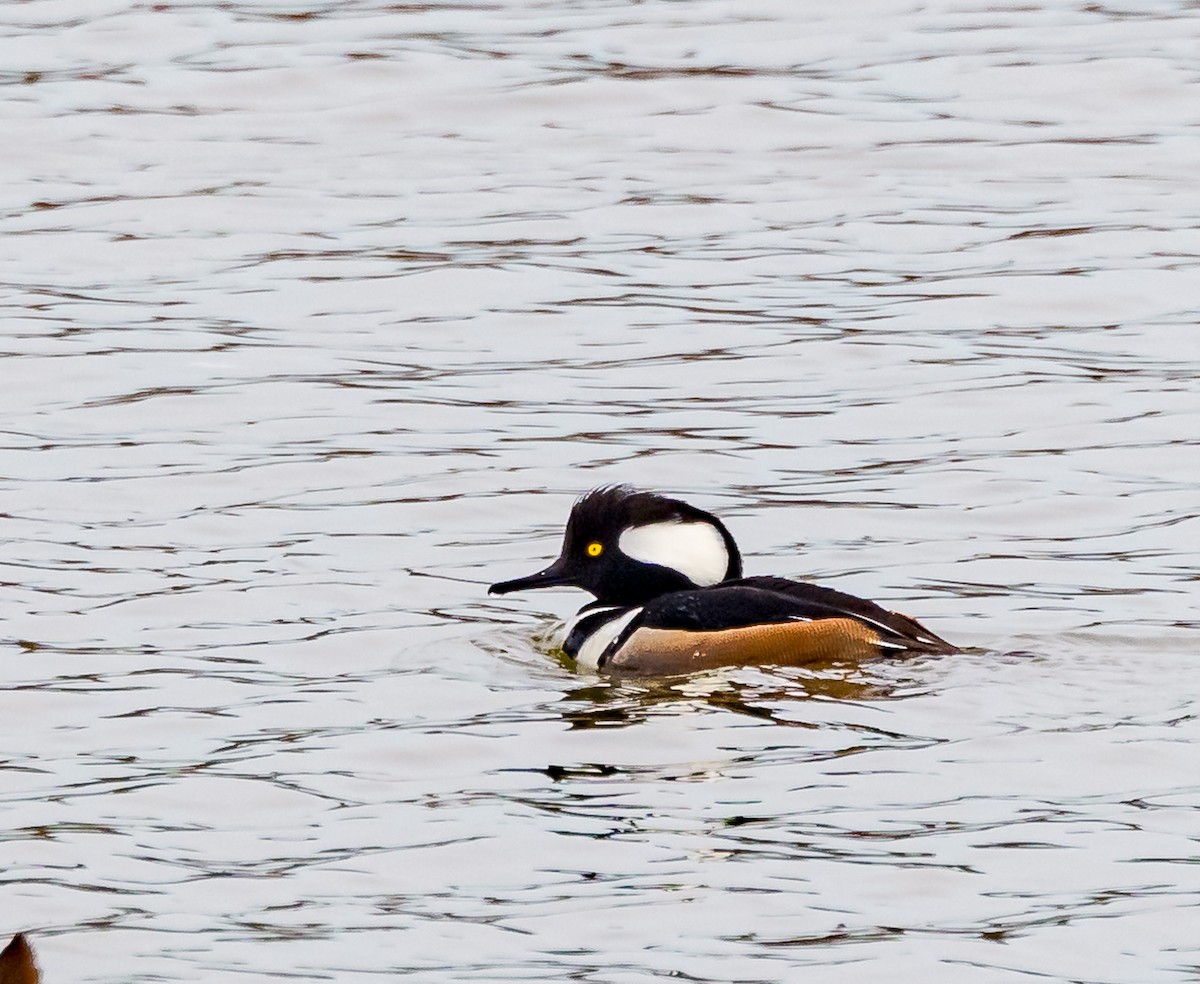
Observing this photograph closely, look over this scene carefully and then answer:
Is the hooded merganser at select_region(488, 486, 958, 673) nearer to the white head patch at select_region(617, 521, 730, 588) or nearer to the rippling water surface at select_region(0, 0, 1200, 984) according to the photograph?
the white head patch at select_region(617, 521, 730, 588)

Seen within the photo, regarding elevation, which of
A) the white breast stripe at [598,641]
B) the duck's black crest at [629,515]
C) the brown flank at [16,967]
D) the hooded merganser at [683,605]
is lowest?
the white breast stripe at [598,641]

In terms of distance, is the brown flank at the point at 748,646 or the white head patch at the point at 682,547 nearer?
the brown flank at the point at 748,646

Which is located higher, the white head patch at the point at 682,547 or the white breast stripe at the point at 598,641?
the white head patch at the point at 682,547

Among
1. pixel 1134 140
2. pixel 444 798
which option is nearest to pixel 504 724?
pixel 444 798

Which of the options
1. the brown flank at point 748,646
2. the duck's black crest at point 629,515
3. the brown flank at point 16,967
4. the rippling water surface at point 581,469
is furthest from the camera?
the duck's black crest at point 629,515

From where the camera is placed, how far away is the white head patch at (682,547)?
339 inches

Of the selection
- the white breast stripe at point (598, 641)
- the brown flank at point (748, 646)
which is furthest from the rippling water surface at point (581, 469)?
the white breast stripe at point (598, 641)

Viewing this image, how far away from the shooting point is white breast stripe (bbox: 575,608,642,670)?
834 centimetres

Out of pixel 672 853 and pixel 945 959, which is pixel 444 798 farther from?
pixel 945 959

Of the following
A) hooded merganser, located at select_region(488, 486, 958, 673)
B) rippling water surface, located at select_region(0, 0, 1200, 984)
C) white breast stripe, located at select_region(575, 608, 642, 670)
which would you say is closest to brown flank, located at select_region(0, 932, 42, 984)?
rippling water surface, located at select_region(0, 0, 1200, 984)

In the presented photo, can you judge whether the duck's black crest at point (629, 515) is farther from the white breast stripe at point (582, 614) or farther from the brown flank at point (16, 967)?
the brown flank at point (16, 967)

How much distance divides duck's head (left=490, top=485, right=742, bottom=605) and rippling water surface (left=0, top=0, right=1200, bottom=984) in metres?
0.32

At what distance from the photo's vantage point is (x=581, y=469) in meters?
11.0

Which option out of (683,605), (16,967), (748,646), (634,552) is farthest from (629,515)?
(16,967)
